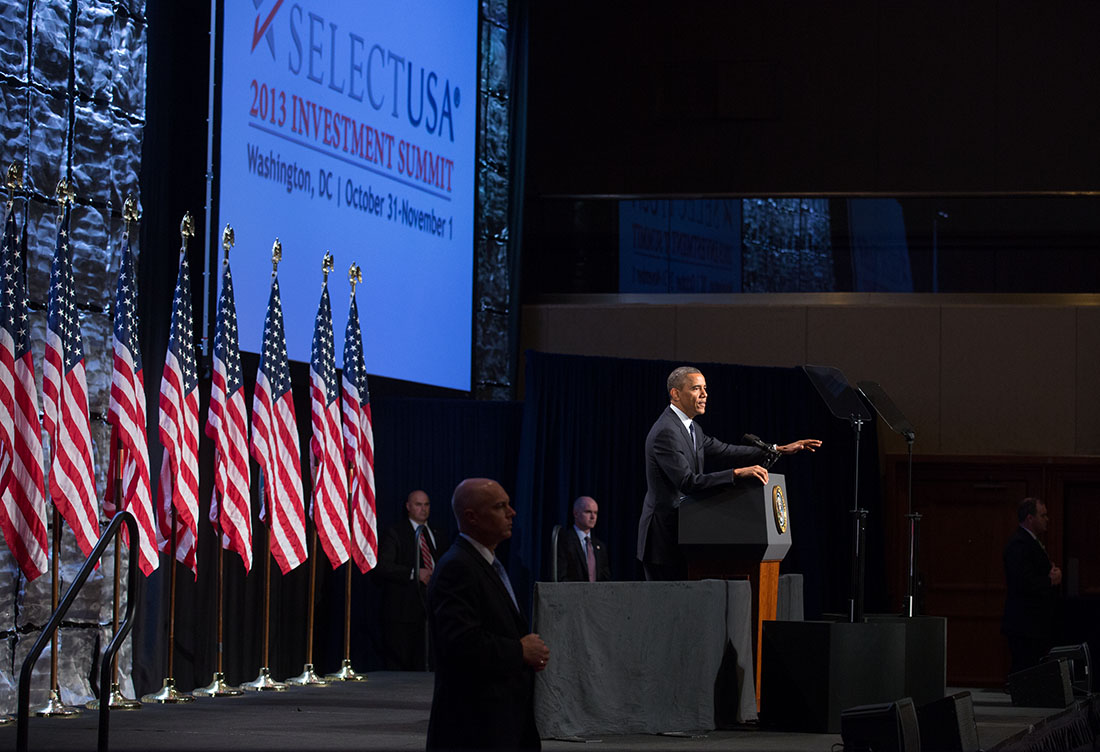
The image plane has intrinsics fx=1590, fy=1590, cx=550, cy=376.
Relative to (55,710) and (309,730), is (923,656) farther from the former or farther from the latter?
(55,710)

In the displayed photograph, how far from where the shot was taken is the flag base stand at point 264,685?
894cm

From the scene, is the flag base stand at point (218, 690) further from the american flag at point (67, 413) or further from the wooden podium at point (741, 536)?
the wooden podium at point (741, 536)

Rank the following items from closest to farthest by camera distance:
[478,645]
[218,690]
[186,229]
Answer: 1. [478,645]
2. [186,229]
3. [218,690]

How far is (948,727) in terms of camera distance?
5.72 meters

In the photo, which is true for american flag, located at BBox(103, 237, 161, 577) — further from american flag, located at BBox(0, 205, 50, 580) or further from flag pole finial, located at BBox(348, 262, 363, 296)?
flag pole finial, located at BBox(348, 262, 363, 296)

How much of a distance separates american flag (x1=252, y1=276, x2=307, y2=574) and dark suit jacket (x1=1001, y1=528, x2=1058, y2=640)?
195 inches

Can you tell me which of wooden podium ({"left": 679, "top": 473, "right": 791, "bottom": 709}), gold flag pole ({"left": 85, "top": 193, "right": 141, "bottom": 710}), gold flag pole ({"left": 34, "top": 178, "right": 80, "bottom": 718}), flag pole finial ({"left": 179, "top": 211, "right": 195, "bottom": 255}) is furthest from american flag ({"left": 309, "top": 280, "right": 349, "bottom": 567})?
wooden podium ({"left": 679, "top": 473, "right": 791, "bottom": 709})

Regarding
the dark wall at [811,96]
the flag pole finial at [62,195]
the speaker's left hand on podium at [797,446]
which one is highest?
the dark wall at [811,96]

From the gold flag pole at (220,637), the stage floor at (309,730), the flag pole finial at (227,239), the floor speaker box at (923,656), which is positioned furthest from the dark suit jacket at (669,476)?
the flag pole finial at (227,239)

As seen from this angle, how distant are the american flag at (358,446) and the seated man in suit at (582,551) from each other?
4.74ft

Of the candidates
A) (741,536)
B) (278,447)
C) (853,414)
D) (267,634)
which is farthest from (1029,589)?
(278,447)

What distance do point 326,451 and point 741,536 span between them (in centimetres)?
319

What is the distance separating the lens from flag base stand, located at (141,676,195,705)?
804 cm

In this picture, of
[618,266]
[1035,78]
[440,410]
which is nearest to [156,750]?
[440,410]
